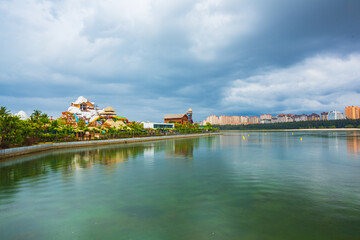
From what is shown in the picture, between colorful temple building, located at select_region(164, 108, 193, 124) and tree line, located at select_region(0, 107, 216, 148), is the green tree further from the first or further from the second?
colorful temple building, located at select_region(164, 108, 193, 124)

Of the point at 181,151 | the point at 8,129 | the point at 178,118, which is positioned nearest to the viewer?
the point at 8,129

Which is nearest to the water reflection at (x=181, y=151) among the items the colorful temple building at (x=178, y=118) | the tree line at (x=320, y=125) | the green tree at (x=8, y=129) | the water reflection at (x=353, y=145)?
the green tree at (x=8, y=129)

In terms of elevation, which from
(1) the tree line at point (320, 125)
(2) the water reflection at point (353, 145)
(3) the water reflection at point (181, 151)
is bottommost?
(2) the water reflection at point (353, 145)

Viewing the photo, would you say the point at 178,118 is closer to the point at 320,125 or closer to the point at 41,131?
the point at 41,131

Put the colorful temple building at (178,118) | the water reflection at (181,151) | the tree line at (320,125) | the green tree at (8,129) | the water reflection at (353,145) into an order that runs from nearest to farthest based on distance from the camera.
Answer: the green tree at (8,129)
the water reflection at (181,151)
the water reflection at (353,145)
the colorful temple building at (178,118)
the tree line at (320,125)

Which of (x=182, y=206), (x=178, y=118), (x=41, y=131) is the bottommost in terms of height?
(x=182, y=206)

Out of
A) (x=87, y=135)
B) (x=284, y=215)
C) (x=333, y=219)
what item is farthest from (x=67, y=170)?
(x=87, y=135)

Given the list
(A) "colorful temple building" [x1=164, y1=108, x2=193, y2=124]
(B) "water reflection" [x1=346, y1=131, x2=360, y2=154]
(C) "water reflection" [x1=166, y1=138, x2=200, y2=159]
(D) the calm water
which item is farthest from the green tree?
(A) "colorful temple building" [x1=164, y1=108, x2=193, y2=124]

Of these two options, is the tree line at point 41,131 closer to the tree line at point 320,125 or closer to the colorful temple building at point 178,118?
the colorful temple building at point 178,118

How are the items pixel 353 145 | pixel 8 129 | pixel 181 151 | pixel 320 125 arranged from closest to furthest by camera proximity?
pixel 8 129 → pixel 181 151 → pixel 353 145 → pixel 320 125

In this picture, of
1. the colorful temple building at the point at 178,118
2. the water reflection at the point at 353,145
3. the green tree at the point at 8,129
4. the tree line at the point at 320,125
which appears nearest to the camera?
the green tree at the point at 8,129

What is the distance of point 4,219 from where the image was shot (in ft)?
29.3

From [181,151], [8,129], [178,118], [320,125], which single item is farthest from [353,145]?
[320,125]

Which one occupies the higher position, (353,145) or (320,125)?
(320,125)
